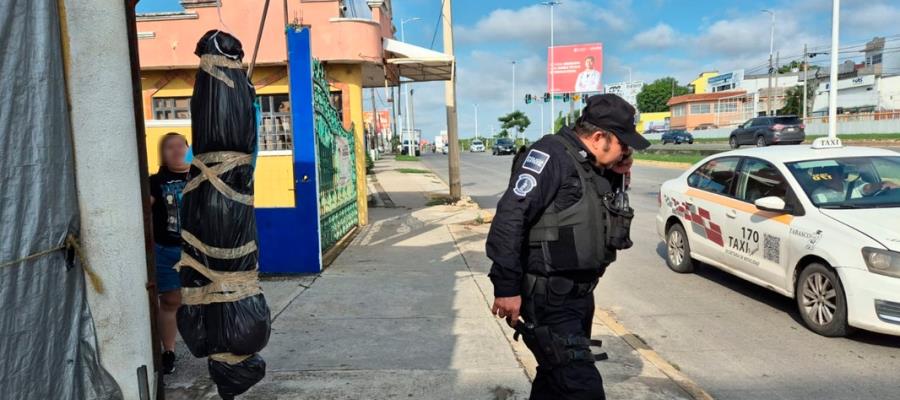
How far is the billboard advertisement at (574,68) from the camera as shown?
3750 centimetres

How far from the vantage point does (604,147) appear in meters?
2.79

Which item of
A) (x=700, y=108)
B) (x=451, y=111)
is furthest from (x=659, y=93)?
(x=451, y=111)

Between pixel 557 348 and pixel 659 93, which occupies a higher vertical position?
pixel 659 93

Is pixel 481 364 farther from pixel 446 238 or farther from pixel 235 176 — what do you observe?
pixel 446 238

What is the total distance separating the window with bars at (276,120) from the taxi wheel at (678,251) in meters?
5.96

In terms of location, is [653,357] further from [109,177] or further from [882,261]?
[109,177]

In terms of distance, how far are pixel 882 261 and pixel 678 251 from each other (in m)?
2.81

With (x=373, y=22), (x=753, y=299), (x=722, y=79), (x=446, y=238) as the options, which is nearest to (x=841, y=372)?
(x=753, y=299)

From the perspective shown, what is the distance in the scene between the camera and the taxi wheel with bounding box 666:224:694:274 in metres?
6.87

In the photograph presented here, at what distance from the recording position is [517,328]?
9.27 feet

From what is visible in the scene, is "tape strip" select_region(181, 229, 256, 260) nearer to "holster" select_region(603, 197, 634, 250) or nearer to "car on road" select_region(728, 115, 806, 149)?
"holster" select_region(603, 197, 634, 250)

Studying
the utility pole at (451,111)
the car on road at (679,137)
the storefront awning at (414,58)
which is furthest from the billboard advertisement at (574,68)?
the storefront awning at (414,58)

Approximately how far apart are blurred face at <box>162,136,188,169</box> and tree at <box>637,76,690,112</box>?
379 feet

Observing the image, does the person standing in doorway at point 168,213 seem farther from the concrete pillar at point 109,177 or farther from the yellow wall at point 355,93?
the yellow wall at point 355,93
